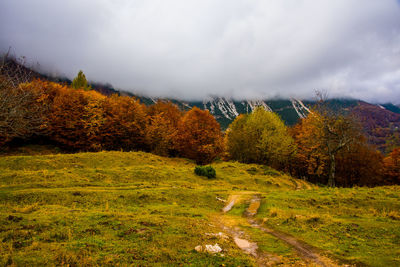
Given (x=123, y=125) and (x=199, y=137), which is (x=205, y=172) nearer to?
(x=199, y=137)

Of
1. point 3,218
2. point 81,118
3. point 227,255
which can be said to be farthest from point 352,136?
point 81,118

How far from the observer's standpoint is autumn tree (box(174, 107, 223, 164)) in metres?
→ 53.1

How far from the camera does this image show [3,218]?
9078 mm

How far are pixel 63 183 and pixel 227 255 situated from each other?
18.8 m

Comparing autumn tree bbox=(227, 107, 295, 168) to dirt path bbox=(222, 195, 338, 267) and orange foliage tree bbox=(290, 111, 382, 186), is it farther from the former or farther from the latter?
dirt path bbox=(222, 195, 338, 267)

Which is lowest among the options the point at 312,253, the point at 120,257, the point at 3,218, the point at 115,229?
the point at 3,218

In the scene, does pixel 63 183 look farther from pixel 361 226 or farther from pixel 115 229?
pixel 361 226

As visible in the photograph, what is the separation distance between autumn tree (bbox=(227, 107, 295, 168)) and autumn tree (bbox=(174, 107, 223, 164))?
5.05 m

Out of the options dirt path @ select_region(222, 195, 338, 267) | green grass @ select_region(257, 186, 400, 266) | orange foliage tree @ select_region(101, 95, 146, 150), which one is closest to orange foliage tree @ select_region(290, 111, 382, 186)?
green grass @ select_region(257, 186, 400, 266)

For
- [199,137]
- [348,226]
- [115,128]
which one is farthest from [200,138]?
[348,226]

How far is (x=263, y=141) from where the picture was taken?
152 ft

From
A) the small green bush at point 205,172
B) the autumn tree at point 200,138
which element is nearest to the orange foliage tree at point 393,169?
the autumn tree at point 200,138

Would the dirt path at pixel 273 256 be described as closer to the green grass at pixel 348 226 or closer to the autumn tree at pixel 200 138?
the green grass at pixel 348 226

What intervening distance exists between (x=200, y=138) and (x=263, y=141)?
16.5 meters
